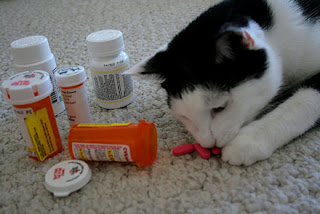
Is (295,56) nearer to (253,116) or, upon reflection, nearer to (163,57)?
(253,116)

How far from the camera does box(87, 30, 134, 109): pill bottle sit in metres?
0.98

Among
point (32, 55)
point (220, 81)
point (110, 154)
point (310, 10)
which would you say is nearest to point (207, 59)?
point (220, 81)

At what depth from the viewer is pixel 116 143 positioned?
752 millimetres

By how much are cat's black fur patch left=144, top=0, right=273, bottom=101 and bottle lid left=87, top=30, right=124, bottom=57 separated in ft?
0.81

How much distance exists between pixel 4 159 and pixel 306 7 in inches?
40.0

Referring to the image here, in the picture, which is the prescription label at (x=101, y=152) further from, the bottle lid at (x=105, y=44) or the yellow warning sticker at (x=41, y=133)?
the bottle lid at (x=105, y=44)

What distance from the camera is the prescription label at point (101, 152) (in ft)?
2.45

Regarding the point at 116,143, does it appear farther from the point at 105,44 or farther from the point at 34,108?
the point at 105,44

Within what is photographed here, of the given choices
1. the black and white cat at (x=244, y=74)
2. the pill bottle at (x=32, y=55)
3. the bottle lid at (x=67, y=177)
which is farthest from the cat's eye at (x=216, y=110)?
the pill bottle at (x=32, y=55)

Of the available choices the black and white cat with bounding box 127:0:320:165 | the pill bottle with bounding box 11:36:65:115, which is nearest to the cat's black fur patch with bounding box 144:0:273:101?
the black and white cat with bounding box 127:0:320:165

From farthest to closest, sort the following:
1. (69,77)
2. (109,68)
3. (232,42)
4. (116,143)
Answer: (109,68) < (69,77) < (116,143) < (232,42)

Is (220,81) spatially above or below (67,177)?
above

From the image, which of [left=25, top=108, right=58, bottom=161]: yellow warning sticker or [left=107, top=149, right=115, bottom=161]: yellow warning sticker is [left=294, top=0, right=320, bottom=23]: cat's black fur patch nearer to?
[left=107, top=149, right=115, bottom=161]: yellow warning sticker

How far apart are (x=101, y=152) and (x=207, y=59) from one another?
14.0 inches
